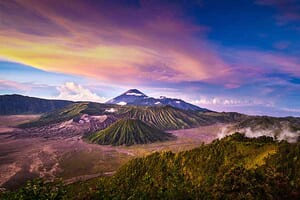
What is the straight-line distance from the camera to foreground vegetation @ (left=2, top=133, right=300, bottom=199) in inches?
1973

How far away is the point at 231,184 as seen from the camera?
166ft

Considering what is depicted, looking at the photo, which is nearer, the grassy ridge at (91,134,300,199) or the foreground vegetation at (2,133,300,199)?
the foreground vegetation at (2,133,300,199)

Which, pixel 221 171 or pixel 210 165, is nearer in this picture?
pixel 221 171

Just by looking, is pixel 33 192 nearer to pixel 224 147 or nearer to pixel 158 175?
pixel 158 175

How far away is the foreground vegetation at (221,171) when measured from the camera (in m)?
50.1

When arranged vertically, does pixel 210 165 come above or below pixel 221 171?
above

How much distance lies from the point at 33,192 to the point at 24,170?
529ft

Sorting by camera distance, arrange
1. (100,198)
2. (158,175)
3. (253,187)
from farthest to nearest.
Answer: (158,175) → (253,187) → (100,198)

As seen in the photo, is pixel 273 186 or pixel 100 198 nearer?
pixel 100 198

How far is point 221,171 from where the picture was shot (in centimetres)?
10525

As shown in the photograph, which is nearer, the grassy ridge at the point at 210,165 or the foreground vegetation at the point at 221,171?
the foreground vegetation at the point at 221,171

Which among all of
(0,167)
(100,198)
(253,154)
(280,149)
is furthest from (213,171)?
(0,167)

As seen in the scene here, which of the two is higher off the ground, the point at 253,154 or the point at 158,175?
the point at 253,154

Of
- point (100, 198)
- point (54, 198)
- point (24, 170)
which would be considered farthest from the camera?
point (24, 170)
